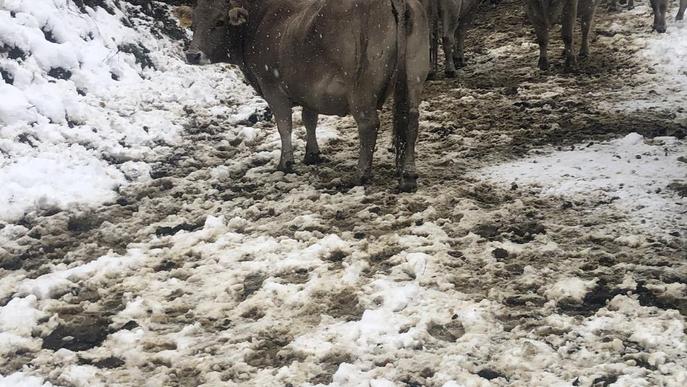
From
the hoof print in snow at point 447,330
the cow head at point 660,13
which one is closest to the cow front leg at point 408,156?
the hoof print in snow at point 447,330

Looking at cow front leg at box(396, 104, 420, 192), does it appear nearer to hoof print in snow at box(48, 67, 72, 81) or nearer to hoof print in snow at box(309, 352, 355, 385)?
hoof print in snow at box(309, 352, 355, 385)

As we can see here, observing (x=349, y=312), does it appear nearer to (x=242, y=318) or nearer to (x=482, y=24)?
(x=242, y=318)

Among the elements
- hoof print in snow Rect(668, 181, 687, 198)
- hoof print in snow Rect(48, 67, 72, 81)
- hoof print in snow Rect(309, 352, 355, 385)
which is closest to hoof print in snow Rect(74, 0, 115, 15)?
hoof print in snow Rect(48, 67, 72, 81)

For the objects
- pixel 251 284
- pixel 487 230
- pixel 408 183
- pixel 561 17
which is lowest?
pixel 487 230

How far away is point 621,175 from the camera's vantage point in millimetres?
5484

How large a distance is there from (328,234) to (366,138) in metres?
1.27

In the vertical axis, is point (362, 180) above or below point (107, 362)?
above

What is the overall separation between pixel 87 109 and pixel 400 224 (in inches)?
164

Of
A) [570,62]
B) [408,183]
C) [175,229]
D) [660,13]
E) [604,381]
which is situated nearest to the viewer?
[604,381]

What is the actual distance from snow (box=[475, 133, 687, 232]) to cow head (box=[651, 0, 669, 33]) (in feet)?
15.6

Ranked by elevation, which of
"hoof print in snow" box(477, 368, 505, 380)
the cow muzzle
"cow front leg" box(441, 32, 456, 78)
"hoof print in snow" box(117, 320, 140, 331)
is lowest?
"hoof print in snow" box(477, 368, 505, 380)

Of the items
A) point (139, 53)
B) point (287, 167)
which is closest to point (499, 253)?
point (287, 167)

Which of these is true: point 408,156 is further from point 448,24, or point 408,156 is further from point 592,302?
point 448,24

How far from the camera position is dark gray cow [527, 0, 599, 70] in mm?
9250
